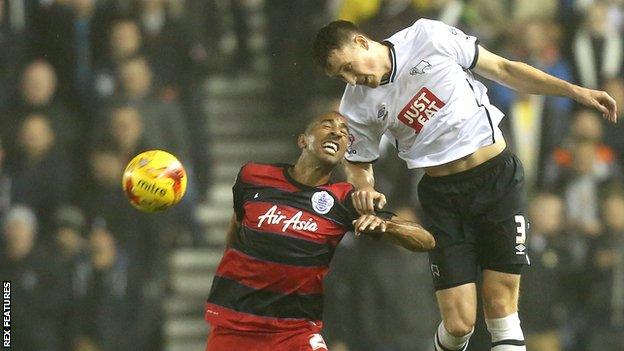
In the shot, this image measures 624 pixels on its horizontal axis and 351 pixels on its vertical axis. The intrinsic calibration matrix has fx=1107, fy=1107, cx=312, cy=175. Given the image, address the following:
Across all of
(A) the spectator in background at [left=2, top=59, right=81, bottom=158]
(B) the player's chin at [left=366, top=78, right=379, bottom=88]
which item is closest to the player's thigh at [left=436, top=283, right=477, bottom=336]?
(B) the player's chin at [left=366, top=78, right=379, bottom=88]

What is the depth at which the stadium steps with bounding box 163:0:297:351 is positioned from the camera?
8.45 metres

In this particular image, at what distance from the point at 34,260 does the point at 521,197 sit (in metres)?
4.34

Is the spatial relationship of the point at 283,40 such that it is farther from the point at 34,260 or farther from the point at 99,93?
the point at 34,260

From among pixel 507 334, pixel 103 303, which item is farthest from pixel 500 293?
pixel 103 303

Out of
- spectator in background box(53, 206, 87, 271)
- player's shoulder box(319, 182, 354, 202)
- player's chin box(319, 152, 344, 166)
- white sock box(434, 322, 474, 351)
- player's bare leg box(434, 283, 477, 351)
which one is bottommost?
spectator in background box(53, 206, 87, 271)

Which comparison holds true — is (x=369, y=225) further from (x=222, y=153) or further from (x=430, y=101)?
(x=222, y=153)

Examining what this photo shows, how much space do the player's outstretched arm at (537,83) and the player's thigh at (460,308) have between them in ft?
3.21

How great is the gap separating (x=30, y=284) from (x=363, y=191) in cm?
421

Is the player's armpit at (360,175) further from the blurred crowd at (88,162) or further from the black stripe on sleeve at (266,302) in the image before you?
the blurred crowd at (88,162)

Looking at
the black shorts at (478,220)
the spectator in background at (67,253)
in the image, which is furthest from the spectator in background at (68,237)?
the black shorts at (478,220)

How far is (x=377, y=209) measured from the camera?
4871 millimetres

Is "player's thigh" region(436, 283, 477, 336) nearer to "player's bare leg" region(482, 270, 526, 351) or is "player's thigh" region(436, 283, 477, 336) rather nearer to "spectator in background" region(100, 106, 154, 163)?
"player's bare leg" region(482, 270, 526, 351)

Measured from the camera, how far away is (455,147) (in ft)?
16.8

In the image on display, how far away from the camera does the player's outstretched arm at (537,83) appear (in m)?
4.98
